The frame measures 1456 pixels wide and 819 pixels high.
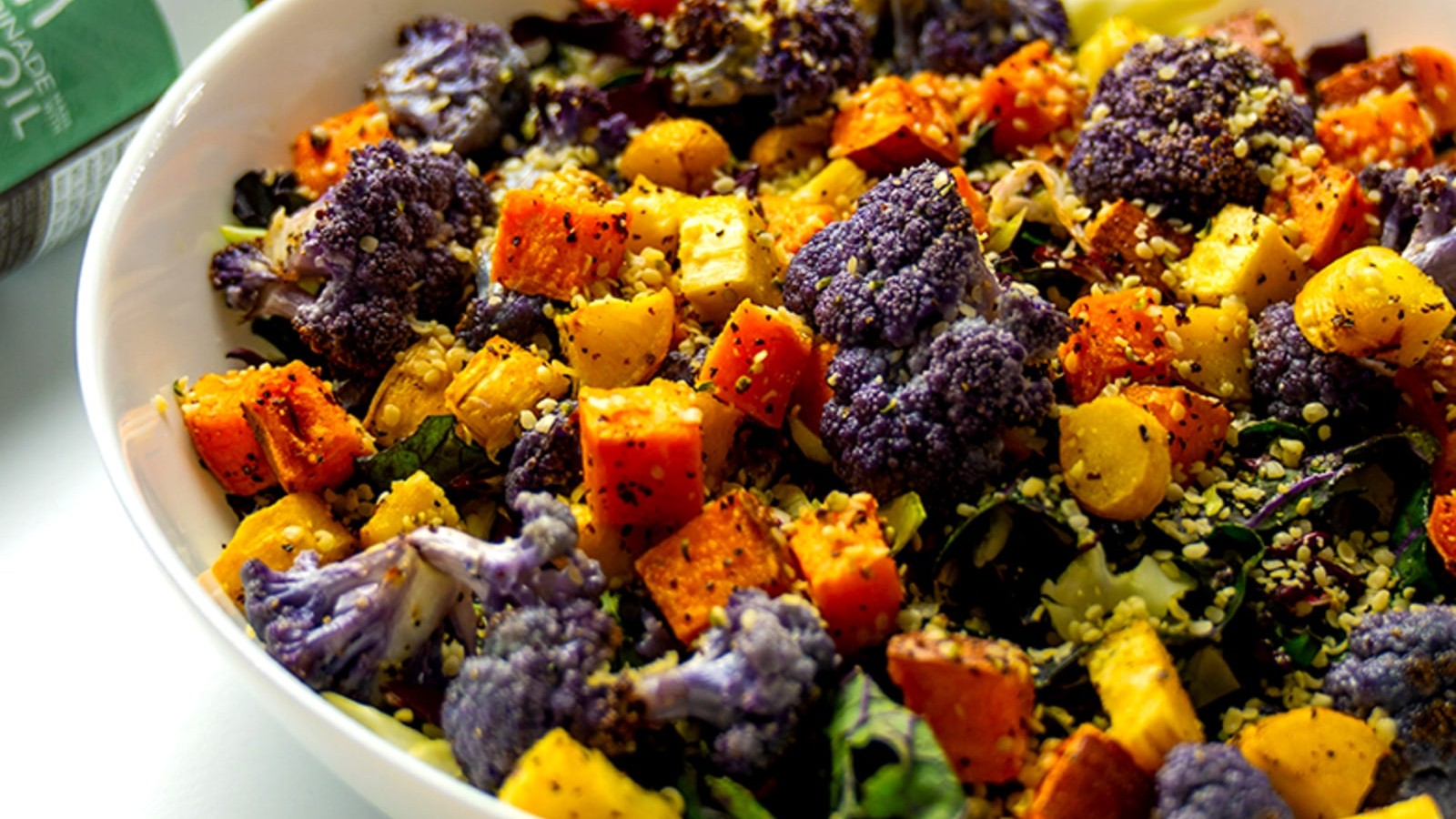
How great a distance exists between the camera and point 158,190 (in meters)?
2.41

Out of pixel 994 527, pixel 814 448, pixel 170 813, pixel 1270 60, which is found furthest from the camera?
pixel 1270 60

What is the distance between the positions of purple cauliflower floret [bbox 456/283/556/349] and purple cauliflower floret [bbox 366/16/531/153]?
1.80ft

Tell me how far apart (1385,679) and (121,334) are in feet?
6.73

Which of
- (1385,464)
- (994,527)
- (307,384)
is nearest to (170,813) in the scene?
(307,384)

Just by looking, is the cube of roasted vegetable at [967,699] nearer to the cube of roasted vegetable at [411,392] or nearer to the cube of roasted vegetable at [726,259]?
the cube of roasted vegetable at [726,259]

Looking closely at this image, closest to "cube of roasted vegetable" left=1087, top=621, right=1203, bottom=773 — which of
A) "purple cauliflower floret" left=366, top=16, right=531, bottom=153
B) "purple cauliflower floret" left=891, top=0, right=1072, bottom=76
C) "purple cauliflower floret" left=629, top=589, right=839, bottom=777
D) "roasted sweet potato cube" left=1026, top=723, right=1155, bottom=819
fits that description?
"roasted sweet potato cube" left=1026, top=723, right=1155, bottom=819

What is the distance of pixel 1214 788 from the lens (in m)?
1.65

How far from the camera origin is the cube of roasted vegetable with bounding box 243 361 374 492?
7.06 ft

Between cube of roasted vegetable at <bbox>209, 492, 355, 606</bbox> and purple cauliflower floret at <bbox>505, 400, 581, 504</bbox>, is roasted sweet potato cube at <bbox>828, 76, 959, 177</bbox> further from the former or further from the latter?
cube of roasted vegetable at <bbox>209, 492, 355, 606</bbox>

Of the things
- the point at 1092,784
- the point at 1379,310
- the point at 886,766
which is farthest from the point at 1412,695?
the point at 886,766

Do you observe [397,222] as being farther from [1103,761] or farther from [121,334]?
[1103,761]

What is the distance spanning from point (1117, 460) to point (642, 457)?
736 mm

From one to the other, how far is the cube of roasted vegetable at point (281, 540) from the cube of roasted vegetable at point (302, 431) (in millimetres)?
48

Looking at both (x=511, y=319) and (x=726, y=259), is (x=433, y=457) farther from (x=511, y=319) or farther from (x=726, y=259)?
(x=726, y=259)
